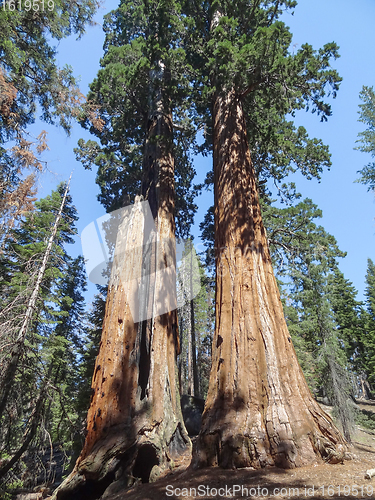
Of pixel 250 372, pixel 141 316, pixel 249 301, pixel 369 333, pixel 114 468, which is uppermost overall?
pixel 369 333

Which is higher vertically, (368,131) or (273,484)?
(368,131)

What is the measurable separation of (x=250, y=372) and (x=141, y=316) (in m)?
2.62

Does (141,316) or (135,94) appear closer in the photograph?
(141,316)

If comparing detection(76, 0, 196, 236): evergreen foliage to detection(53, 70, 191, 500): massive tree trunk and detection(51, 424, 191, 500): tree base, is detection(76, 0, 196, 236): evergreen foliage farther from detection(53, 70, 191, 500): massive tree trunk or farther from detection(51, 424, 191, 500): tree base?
detection(51, 424, 191, 500): tree base

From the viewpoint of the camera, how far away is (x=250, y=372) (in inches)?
131

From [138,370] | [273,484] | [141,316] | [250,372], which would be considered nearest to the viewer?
[273,484]

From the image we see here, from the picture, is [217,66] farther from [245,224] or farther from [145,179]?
[245,224]

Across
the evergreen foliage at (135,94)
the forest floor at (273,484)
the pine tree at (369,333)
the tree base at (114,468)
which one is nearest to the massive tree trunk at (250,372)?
the forest floor at (273,484)

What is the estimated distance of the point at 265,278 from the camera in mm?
4102

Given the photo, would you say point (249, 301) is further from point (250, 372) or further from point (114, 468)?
point (114, 468)

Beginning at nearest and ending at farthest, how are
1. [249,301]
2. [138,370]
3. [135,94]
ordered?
[249,301]
[138,370]
[135,94]

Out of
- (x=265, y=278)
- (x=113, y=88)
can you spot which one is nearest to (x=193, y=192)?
(x=113, y=88)

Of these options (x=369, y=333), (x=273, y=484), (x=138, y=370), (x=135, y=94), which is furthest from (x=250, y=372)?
(x=369, y=333)

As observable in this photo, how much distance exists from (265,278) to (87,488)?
3.53 meters
